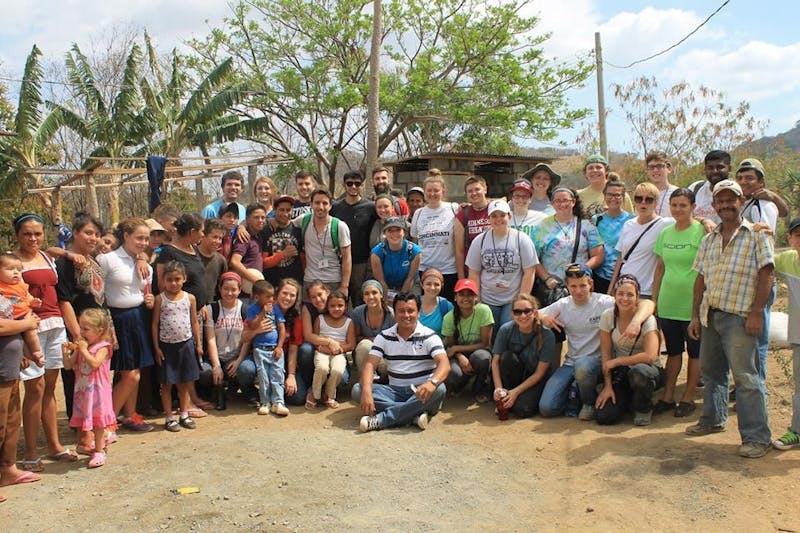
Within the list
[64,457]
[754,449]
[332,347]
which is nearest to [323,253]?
[332,347]

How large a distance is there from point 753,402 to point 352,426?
305 centimetres

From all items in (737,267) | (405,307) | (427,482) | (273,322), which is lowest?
(427,482)

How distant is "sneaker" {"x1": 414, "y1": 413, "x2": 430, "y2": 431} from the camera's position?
5.54 meters

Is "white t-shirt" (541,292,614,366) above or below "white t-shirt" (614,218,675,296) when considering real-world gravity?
below

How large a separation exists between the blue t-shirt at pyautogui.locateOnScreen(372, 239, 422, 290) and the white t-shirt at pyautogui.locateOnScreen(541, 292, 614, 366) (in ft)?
4.76

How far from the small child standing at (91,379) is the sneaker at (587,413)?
3716mm

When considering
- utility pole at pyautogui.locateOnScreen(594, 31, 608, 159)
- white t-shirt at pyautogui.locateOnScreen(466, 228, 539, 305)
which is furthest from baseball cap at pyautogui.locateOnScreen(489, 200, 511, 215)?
utility pole at pyautogui.locateOnScreen(594, 31, 608, 159)

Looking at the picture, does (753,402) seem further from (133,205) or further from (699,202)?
(133,205)

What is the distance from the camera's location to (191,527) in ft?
12.6

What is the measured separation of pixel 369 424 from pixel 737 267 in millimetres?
3000

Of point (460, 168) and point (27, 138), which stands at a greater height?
point (27, 138)

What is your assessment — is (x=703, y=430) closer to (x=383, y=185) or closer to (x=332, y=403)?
(x=332, y=403)

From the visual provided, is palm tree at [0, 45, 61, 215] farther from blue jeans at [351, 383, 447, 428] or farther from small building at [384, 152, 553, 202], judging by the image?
blue jeans at [351, 383, 447, 428]

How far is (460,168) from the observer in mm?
14766
